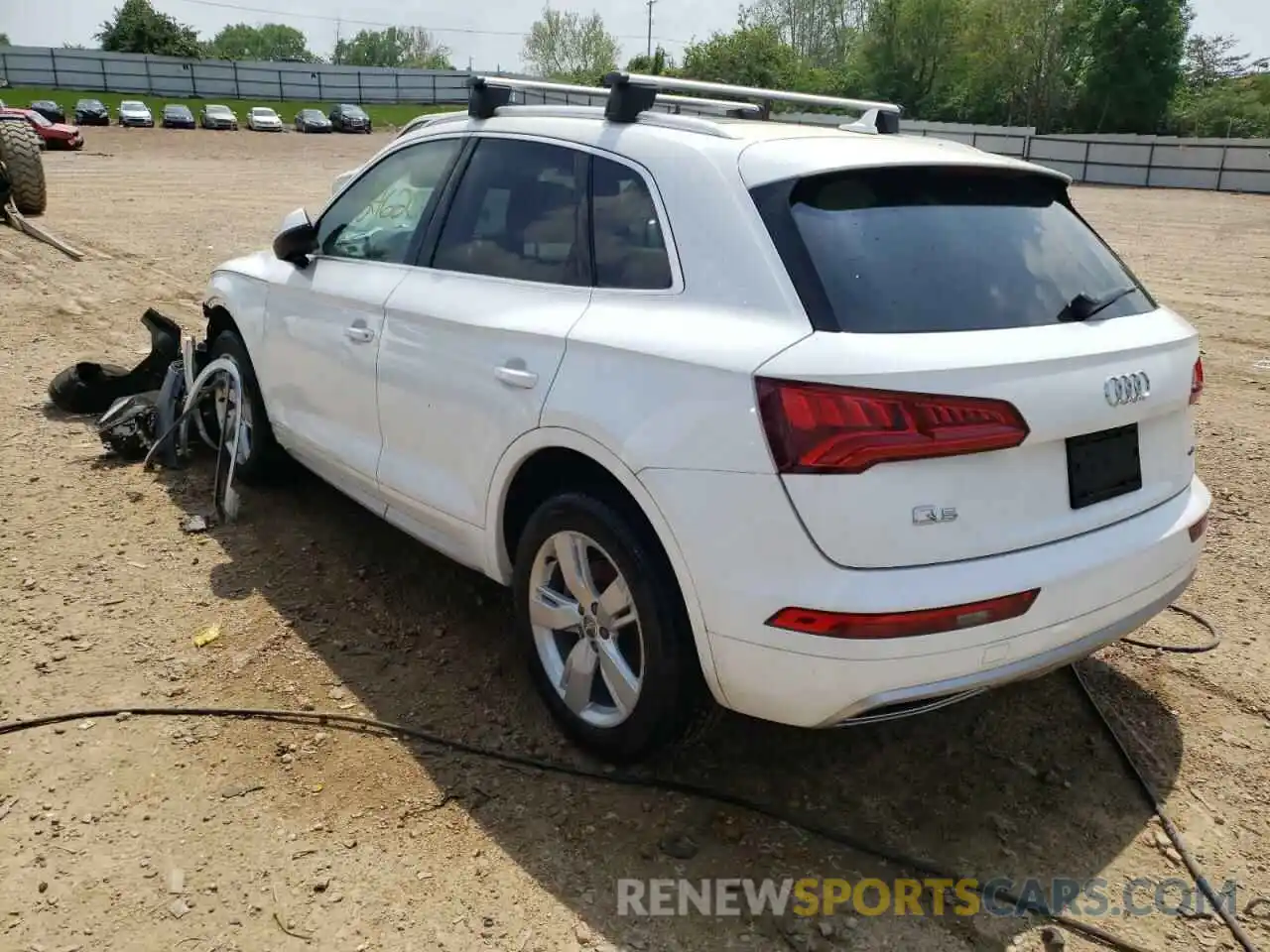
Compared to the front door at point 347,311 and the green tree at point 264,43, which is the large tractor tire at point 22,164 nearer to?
the front door at point 347,311

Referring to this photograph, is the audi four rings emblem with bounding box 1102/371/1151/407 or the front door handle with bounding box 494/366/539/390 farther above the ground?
the audi four rings emblem with bounding box 1102/371/1151/407

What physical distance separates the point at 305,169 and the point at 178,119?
20440 mm

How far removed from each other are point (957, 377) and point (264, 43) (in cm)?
14986

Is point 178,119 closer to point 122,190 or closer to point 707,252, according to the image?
point 122,190

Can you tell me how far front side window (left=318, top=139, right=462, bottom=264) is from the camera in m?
3.83

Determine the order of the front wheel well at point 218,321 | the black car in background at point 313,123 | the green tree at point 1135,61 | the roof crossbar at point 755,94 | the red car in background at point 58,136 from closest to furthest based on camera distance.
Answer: the roof crossbar at point 755,94 → the front wheel well at point 218,321 → the red car in background at point 58,136 → the black car in background at point 313,123 → the green tree at point 1135,61

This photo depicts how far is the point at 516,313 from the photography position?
314cm

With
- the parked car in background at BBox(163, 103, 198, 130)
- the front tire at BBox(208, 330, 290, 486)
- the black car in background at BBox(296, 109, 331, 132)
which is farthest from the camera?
the black car in background at BBox(296, 109, 331, 132)

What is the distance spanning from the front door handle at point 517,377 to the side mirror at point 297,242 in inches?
65.7

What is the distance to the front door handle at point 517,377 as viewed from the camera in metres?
2.97

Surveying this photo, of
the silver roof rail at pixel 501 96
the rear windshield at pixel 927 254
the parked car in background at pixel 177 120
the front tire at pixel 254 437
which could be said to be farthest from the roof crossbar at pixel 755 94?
the parked car in background at pixel 177 120

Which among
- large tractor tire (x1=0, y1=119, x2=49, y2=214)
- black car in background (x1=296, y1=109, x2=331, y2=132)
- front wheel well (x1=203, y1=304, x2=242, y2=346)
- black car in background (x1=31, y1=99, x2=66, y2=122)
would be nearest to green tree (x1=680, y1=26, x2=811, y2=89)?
black car in background (x1=296, y1=109, x2=331, y2=132)

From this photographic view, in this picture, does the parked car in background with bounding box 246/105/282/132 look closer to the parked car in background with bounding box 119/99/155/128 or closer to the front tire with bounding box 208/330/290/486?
the parked car in background with bounding box 119/99/155/128

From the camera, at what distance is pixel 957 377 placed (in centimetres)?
235
